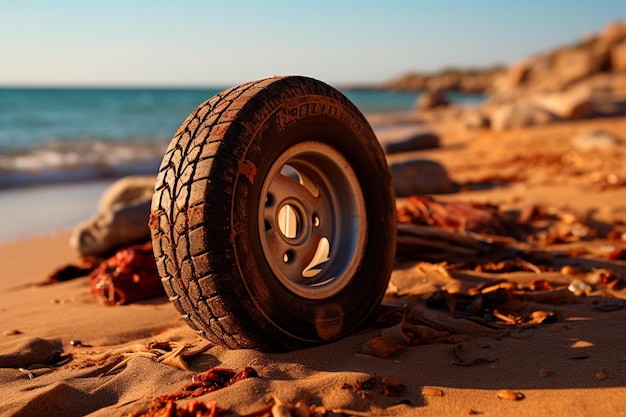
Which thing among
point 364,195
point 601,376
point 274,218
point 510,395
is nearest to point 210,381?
point 274,218

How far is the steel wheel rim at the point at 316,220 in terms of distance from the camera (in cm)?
311

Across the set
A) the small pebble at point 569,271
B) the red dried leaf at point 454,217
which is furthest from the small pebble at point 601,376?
the red dried leaf at point 454,217

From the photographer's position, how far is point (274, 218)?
10.1 feet

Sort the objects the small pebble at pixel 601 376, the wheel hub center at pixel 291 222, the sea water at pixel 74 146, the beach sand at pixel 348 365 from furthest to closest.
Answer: the sea water at pixel 74 146
the wheel hub center at pixel 291 222
the small pebble at pixel 601 376
the beach sand at pixel 348 365

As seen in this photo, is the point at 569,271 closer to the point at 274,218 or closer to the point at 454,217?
the point at 454,217

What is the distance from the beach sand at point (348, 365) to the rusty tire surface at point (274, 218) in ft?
0.63

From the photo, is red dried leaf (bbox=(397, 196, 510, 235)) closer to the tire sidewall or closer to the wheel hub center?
the tire sidewall

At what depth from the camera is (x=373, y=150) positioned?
3.46m

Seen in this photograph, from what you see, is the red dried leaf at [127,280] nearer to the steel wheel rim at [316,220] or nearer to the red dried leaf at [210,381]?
the steel wheel rim at [316,220]

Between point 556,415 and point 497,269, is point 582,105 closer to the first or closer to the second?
point 497,269

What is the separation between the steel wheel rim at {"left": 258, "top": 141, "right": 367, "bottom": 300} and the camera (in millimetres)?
3105

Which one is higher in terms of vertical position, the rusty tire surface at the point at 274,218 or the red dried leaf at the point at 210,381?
the rusty tire surface at the point at 274,218

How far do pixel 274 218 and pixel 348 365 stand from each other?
2.49 ft

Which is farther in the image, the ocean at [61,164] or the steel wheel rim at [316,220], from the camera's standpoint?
the ocean at [61,164]
